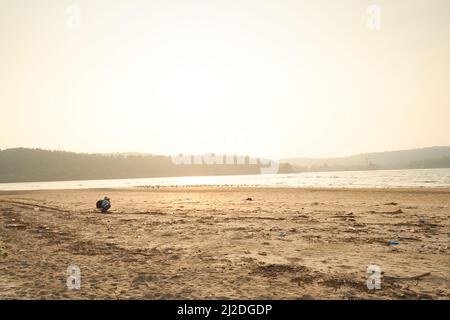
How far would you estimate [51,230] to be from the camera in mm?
13805

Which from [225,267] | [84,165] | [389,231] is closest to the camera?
[225,267]

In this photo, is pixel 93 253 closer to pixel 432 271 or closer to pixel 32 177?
pixel 432 271

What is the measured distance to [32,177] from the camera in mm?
165875

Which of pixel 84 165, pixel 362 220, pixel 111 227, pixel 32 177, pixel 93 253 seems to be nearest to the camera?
pixel 93 253

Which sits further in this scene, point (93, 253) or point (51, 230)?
point (51, 230)

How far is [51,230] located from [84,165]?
675 feet
